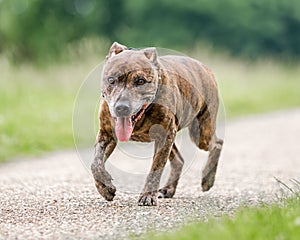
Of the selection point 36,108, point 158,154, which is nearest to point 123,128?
point 158,154

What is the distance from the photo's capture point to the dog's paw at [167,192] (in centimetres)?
693

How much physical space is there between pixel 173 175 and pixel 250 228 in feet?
8.81

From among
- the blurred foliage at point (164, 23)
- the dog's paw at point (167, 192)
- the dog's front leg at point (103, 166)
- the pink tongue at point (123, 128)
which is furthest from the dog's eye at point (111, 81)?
the blurred foliage at point (164, 23)

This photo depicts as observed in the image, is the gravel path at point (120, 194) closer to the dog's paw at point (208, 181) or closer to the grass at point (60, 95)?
the dog's paw at point (208, 181)

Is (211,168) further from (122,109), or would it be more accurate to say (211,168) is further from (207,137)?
(122,109)

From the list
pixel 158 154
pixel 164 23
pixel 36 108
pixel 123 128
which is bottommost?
pixel 164 23

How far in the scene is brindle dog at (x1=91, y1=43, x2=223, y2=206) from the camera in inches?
230

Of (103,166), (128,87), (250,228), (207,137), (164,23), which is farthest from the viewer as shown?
(164,23)

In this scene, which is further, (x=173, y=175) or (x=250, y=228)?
(x=173, y=175)

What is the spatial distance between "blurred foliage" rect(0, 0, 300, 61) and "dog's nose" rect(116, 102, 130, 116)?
26857 mm

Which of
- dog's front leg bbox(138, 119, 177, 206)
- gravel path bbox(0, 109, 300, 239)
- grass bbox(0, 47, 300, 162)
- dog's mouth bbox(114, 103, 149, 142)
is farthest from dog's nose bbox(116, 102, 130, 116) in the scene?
grass bbox(0, 47, 300, 162)

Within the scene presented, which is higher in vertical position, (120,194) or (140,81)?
(140,81)

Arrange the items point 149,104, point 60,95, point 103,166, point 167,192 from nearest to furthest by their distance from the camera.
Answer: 1. point 149,104
2. point 103,166
3. point 167,192
4. point 60,95

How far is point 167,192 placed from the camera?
695 centimetres
